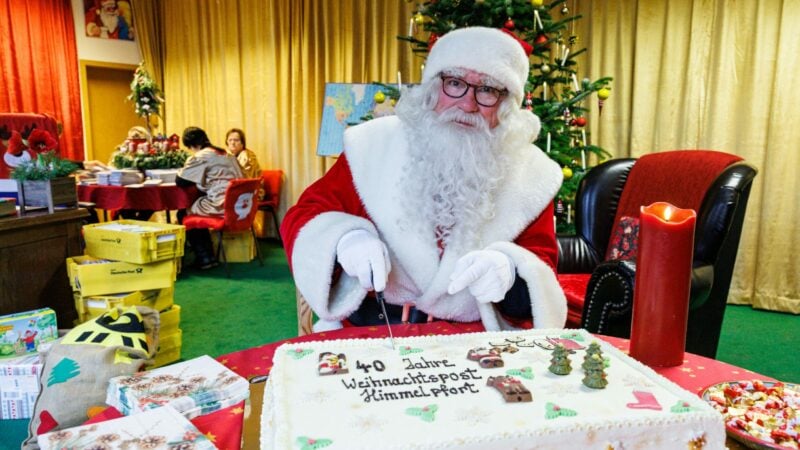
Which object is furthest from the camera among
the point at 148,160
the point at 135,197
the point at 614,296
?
the point at 148,160

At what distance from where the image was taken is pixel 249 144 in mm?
6848

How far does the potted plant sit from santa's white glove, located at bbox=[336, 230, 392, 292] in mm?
2112

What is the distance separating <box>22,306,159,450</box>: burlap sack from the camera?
1.03m

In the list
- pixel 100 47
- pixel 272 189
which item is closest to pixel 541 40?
pixel 272 189

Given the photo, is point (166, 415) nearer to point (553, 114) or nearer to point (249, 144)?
point (553, 114)

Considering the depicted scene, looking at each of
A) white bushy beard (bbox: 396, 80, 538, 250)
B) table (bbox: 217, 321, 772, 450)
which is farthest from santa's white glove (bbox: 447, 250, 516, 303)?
white bushy beard (bbox: 396, 80, 538, 250)

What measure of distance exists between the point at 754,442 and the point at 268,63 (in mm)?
6506

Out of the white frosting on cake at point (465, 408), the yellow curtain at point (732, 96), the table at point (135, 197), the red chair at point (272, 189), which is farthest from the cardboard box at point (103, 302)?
the yellow curtain at point (732, 96)

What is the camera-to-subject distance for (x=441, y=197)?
1655 millimetres

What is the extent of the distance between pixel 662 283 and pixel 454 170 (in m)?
0.80

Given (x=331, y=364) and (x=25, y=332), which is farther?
(x=25, y=332)

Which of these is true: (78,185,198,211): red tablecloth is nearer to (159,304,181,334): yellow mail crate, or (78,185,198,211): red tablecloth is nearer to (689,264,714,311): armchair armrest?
(159,304,181,334): yellow mail crate

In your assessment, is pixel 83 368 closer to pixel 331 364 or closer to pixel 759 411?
pixel 331 364

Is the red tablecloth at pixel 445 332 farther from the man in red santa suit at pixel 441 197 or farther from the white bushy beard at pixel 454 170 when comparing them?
the white bushy beard at pixel 454 170
